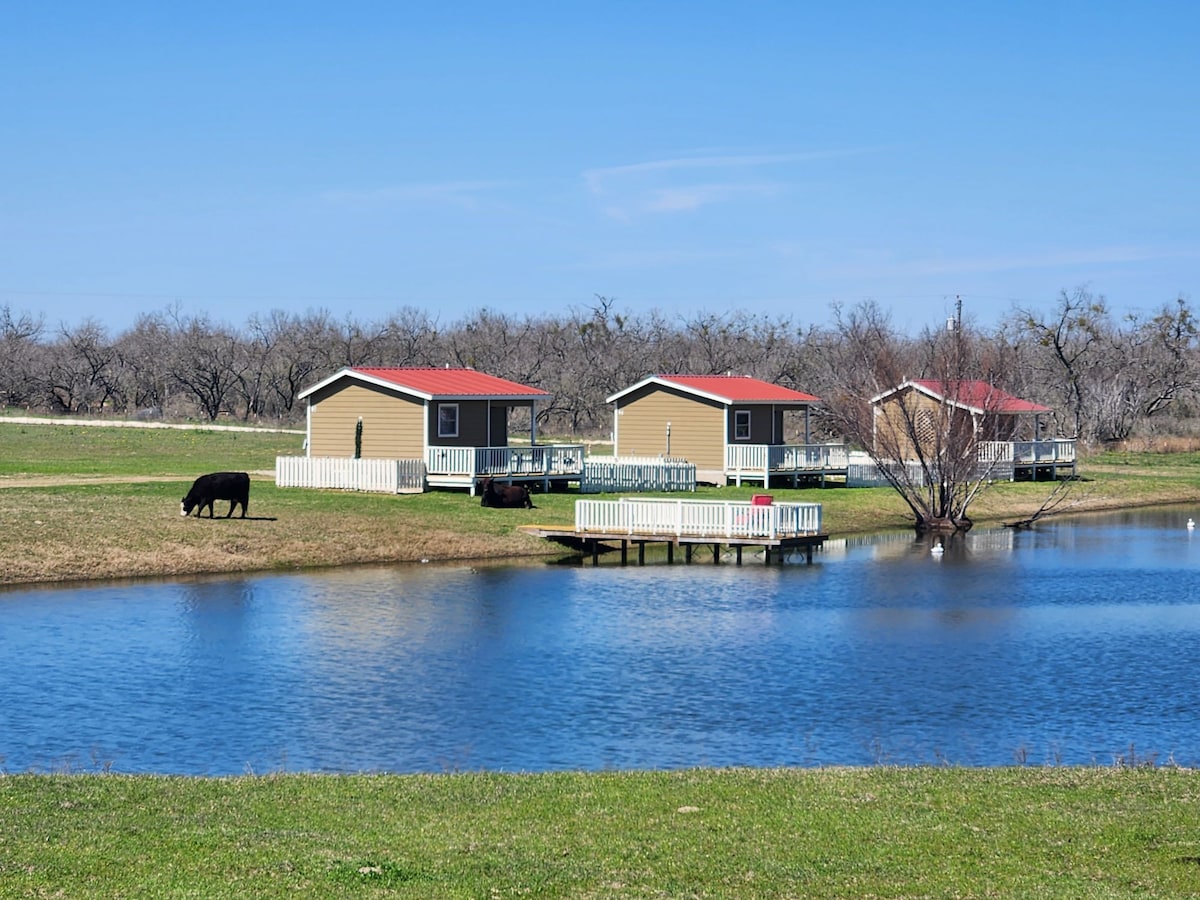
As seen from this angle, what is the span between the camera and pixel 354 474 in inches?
2141

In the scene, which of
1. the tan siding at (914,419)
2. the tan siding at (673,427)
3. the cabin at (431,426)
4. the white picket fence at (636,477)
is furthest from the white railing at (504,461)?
the tan siding at (914,419)

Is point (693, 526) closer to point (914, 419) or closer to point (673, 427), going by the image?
point (914, 419)

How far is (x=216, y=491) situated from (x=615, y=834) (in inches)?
1340

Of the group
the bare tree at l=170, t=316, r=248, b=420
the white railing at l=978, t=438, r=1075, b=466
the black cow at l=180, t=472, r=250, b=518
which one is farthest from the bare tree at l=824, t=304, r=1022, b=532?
the bare tree at l=170, t=316, r=248, b=420

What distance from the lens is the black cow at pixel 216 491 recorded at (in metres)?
45.9

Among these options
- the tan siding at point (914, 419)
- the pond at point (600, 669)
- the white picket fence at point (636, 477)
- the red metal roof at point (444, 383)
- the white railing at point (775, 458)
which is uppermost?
the red metal roof at point (444, 383)

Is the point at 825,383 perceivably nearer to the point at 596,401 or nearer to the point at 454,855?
the point at 596,401

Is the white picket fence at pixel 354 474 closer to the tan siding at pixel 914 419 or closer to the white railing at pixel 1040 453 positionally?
the tan siding at pixel 914 419

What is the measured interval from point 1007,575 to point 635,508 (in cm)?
1110

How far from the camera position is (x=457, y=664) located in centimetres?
2827

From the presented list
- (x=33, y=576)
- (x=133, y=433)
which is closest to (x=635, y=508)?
(x=33, y=576)

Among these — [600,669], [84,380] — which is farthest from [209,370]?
[600,669]

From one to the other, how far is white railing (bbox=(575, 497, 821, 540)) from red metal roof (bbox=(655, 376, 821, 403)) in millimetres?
17076

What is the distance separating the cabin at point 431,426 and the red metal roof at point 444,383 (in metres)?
0.04
